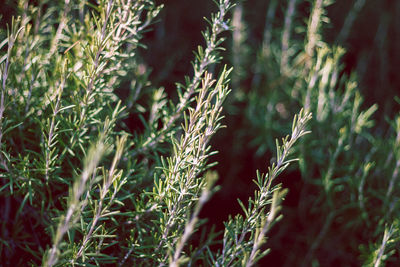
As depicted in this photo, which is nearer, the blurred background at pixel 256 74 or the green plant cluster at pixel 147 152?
the green plant cluster at pixel 147 152

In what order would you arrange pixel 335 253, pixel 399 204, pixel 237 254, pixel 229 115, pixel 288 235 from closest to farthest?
pixel 237 254, pixel 399 204, pixel 335 253, pixel 288 235, pixel 229 115

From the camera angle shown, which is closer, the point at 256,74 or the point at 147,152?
the point at 147,152

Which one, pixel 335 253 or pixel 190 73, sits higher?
pixel 190 73

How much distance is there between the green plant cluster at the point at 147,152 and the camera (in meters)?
0.90

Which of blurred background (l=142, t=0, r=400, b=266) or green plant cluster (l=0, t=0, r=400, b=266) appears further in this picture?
blurred background (l=142, t=0, r=400, b=266)

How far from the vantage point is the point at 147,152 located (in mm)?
1250

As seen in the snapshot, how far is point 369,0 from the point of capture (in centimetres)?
235

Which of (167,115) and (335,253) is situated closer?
(167,115)

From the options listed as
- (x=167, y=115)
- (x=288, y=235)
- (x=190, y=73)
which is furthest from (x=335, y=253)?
(x=190, y=73)

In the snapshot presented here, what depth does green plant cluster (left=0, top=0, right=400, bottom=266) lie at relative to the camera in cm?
90

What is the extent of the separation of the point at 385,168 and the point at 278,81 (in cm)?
70

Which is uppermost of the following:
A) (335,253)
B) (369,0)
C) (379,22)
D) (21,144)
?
(369,0)

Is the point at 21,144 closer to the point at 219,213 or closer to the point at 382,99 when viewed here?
the point at 219,213

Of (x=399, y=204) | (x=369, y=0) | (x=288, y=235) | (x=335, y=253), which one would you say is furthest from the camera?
(x=369, y=0)
